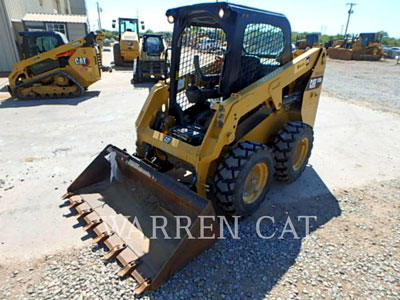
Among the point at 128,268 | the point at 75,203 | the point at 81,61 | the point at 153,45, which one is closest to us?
the point at 128,268

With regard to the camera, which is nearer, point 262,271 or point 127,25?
point 262,271

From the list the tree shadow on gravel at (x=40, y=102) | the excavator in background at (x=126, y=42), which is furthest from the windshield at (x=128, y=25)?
the tree shadow on gravel at (x=40, y=102)

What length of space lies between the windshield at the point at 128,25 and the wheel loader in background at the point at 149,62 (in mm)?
5702

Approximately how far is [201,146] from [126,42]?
46.3 feet

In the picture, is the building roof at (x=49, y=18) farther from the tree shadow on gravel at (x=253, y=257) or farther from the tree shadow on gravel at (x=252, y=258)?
the tree shadow on gravel at (x=252, y=258)

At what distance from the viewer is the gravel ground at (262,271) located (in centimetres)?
240

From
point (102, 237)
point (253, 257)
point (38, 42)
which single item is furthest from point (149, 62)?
point (253, 257)

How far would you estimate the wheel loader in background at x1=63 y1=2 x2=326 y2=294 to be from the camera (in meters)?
2.71

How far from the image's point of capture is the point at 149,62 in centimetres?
1159

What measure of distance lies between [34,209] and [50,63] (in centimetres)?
675

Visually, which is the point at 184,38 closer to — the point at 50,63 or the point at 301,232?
the point at 301,232

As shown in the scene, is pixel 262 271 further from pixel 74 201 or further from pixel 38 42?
pixel 38 42

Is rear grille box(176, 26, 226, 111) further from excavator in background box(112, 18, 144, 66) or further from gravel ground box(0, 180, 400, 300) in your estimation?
excavator in background box(112, 18, 144, 66)

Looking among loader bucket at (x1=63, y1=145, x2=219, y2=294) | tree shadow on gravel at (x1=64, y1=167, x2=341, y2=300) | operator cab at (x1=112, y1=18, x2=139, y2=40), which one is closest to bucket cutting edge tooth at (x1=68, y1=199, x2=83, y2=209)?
loader bucket at (x1=63, y1=145, x2=219, y2=294)
